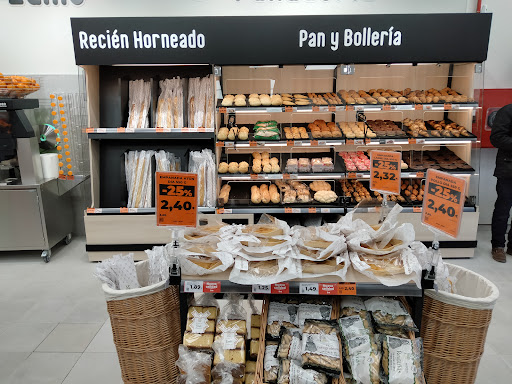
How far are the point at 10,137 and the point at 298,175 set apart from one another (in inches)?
124

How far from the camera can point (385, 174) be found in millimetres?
3098

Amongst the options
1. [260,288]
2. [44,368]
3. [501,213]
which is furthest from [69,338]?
[501,213]

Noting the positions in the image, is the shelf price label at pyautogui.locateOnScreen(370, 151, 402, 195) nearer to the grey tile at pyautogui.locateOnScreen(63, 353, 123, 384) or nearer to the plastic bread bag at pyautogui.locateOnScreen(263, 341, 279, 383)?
the plastic bread bag at pyautogui.locateOnScreen(263, 341, 279, 383)

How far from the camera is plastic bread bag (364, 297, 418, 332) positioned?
223 cm

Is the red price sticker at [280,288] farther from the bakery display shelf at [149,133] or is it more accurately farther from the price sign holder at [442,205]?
the bakery display shelf at [149,133]

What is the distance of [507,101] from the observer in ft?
17.8

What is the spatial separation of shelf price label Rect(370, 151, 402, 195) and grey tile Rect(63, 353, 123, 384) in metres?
2.24

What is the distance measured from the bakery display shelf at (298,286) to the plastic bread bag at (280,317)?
23cm

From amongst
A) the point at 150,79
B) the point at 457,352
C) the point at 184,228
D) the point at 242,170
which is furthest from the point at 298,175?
the point at 457,352

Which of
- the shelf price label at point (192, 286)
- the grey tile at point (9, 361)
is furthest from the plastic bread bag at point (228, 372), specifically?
the grey tile at point (9, 361)

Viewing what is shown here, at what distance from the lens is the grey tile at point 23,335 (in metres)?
3.39

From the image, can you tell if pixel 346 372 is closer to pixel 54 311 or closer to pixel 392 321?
pixel 392 321

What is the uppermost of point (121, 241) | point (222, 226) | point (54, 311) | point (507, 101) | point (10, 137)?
point (507, 101)

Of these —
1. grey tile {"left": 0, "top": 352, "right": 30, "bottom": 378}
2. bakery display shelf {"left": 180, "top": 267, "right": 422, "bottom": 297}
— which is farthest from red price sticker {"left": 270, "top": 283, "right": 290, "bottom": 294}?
grey tile {"left": 0, "top": 352, "right": 30, "bottom": 378}
